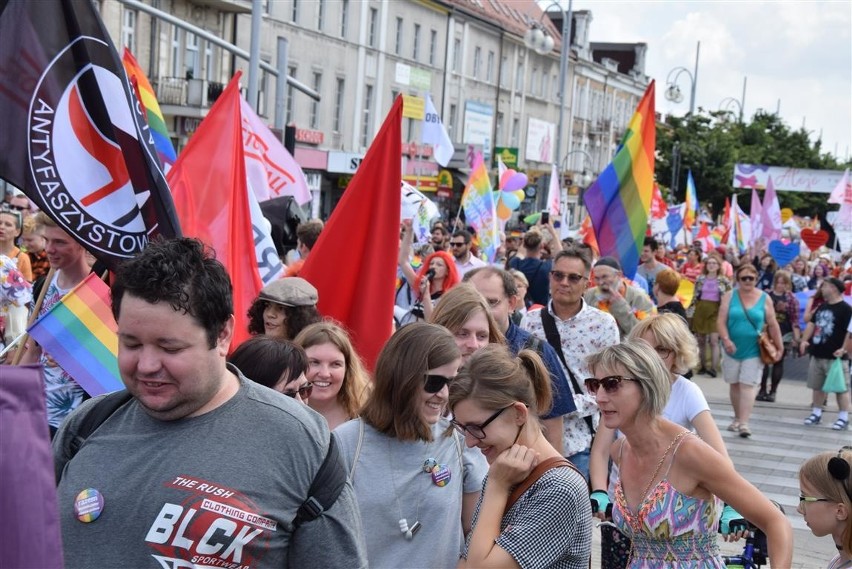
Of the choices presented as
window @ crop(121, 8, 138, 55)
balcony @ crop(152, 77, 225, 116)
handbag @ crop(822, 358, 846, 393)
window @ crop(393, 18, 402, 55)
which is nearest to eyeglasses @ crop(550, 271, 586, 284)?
handbag @ crop(822, 358, 846, 393)

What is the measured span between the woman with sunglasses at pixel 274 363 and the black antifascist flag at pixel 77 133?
3.73ft

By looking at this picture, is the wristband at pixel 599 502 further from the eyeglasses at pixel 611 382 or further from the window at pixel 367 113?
the window at pixel 367 113

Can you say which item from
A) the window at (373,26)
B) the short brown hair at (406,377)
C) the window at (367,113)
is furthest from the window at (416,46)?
the short brown hair at (406,377)

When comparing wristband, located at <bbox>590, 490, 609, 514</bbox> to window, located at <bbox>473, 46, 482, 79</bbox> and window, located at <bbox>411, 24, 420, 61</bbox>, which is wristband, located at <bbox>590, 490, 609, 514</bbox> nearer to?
window, located at <bbox>411, 24, 420, 61</bbox>

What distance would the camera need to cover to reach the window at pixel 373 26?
45.8 meters

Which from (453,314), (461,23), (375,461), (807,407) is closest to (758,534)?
(453,314)

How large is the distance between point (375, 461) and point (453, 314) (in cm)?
158

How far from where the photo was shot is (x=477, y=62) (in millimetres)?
55875

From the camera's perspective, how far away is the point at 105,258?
4.61 meters

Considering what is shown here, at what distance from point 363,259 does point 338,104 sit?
128ft

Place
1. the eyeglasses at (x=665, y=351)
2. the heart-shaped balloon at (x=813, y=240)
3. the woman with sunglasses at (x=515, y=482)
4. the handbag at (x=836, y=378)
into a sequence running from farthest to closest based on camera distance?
1. the heart-shaped balloon at (x=813, y=240)
2. the handbag at (x=836, y=378)
3. the eyeglasses at (x=665, y=351)
4. the woman with sunglasses at (x=515, y=482)

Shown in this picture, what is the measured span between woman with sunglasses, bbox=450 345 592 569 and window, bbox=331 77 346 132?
41.5m

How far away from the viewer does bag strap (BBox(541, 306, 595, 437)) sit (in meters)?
6.46

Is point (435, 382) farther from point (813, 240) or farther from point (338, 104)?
point (338, 104)
